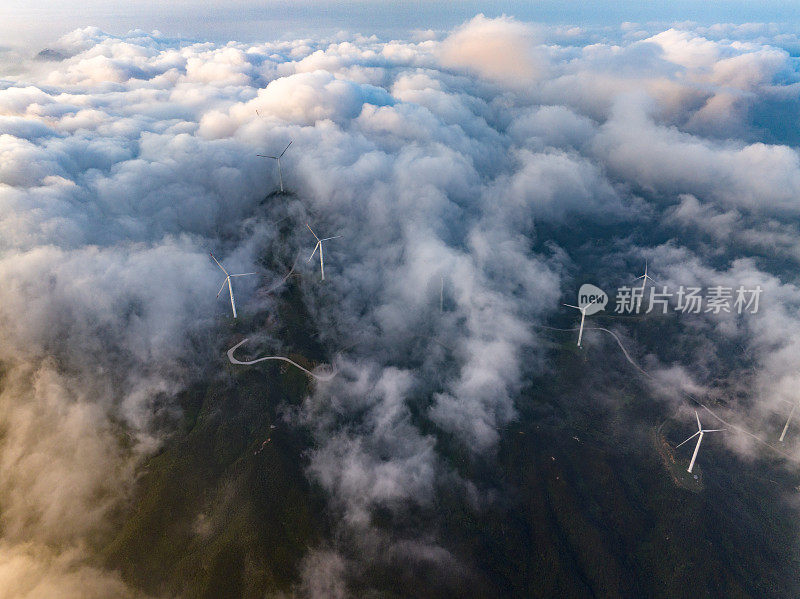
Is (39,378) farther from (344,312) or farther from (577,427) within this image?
(577,427)

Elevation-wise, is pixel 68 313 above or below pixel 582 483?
above

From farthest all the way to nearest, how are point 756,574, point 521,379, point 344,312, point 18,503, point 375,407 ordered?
1. point 344,312
2. point 521,379
3. point 375,407
4. point 18,503
5. point 756,574

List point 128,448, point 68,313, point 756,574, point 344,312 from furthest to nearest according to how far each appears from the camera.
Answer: point 344,312 < point 68,313 < point 128,448 < point 756,574

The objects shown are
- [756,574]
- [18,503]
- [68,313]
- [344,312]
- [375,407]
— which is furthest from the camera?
[344,312]

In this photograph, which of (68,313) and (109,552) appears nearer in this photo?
(109,552)

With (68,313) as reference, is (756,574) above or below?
below

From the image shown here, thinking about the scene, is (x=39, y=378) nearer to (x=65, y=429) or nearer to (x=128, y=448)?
(x=65, y=429)

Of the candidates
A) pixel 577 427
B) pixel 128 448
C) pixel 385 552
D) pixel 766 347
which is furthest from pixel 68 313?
pixel 766 347

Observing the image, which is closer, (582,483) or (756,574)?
(756,574)

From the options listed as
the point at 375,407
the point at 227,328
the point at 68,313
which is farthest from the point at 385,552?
the point at 68,313
